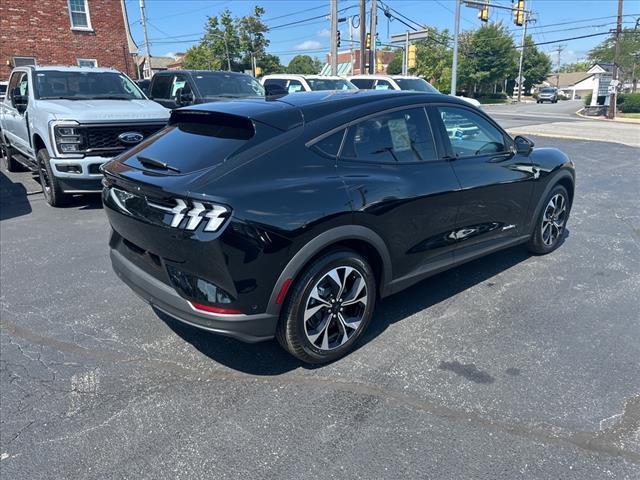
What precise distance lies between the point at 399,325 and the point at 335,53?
21.0m

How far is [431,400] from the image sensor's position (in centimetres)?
280

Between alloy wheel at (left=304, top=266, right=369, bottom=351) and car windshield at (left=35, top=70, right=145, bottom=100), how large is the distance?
6.47 meters

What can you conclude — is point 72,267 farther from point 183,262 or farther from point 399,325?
point 399,325

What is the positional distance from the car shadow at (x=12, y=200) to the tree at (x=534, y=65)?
72536 mm

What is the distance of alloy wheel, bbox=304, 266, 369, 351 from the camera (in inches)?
117

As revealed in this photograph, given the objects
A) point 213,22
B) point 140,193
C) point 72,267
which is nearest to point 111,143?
point 72,267

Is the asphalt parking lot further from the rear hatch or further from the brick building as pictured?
the brick building

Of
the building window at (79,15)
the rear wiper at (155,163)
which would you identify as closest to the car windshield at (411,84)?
the rear wiper at (155,163)

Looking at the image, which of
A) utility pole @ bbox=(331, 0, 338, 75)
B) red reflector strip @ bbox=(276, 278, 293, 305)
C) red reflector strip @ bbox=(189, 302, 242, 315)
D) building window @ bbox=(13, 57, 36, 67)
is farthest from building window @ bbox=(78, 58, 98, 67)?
red reflector strip @ bbox=(276, 278, 293, 305)

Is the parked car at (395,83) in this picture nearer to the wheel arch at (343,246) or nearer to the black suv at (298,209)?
the black suv at (298,209)

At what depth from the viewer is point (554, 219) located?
5.10 m

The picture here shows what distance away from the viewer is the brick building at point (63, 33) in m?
20.0

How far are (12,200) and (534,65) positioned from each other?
3057 inches

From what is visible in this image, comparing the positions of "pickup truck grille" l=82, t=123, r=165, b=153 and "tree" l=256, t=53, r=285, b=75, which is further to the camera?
"tree" l=256, t=53, r=285, b=75
